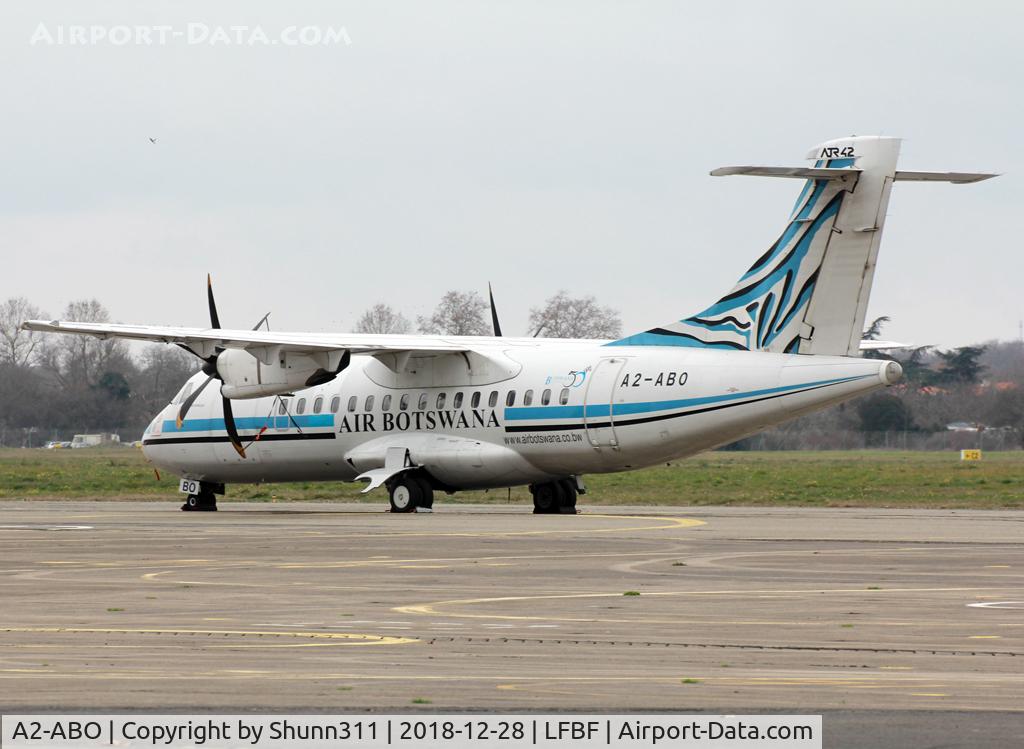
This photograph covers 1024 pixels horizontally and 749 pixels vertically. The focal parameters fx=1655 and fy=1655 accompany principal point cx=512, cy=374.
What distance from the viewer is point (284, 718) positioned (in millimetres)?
9070

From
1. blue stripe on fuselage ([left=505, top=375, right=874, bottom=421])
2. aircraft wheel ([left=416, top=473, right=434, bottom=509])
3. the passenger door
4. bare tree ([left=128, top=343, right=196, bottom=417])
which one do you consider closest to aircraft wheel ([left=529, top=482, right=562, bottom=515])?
aircraft wheel ([left=416, top=473, right=434, bottom=509])

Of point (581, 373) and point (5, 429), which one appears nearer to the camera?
point (581, 373)

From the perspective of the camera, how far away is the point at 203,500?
41.9 m

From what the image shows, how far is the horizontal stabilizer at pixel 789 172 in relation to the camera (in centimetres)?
3016

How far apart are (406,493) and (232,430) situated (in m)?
5.62

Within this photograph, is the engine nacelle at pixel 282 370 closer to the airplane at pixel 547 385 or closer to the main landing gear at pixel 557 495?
the airplane at pixel 547 385

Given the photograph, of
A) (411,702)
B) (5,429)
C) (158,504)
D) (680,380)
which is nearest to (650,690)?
(411,702)

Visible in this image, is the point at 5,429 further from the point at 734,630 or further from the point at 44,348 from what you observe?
the point at 734,630

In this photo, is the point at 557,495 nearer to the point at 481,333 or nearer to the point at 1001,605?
the point at 1001,605

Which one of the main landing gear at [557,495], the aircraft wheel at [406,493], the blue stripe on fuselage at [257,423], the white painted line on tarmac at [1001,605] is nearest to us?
the white painted line on tarmac at [1001,605]

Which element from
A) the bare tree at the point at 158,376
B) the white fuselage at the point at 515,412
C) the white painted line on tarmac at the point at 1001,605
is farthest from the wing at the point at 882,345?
the bare tree at the point at 158,376

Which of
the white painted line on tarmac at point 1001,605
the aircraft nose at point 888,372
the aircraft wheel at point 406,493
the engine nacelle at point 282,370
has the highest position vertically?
the aircraft nose at point 888,372

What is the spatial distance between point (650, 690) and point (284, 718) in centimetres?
240

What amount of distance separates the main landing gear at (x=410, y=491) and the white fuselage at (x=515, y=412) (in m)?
0.39
